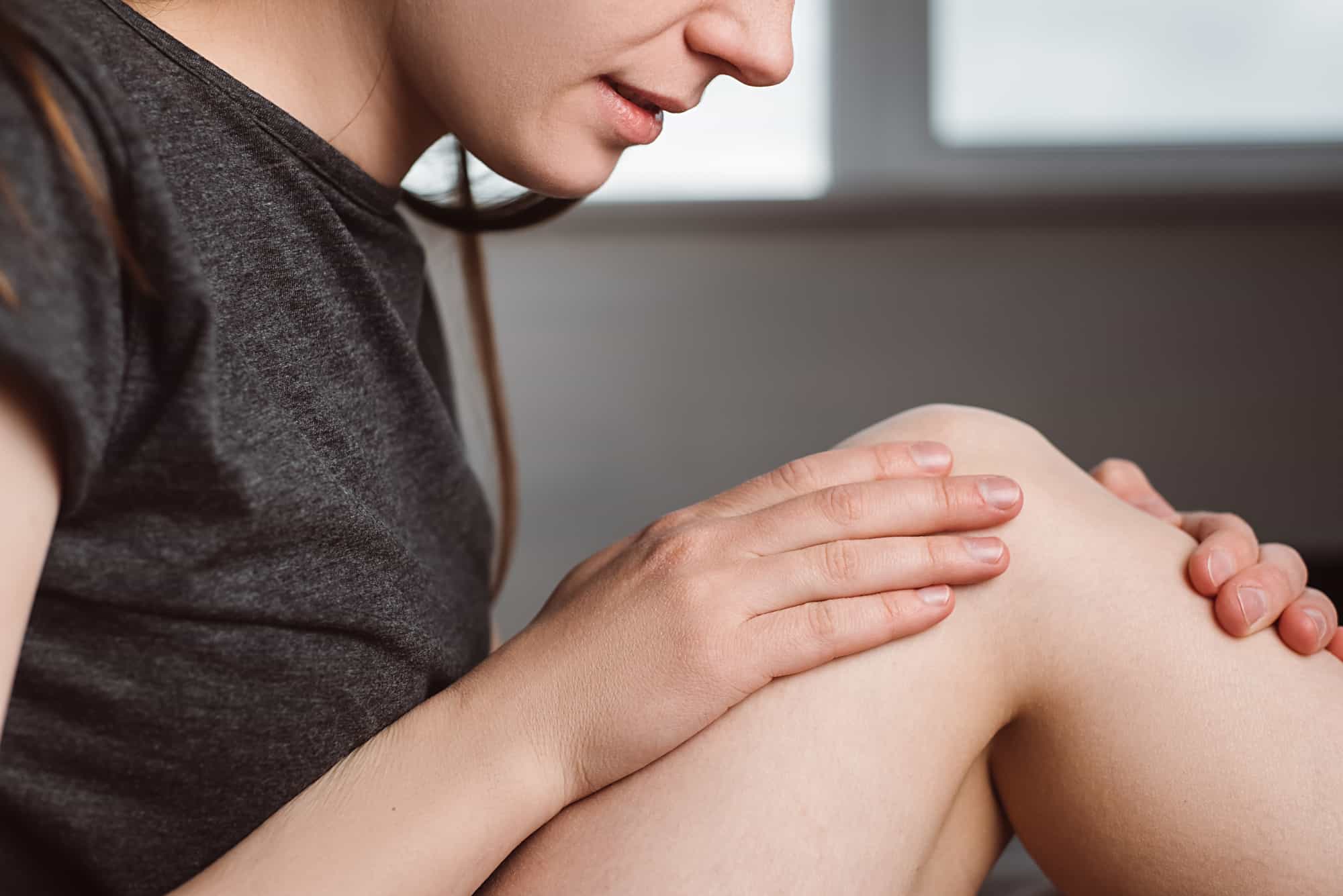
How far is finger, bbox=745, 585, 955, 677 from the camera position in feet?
1.83

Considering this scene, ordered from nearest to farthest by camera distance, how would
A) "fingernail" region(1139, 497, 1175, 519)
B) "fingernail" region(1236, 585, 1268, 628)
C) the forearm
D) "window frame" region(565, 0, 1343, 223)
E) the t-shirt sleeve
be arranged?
1. the t-shirt sleeve
2. the forearm
3. "fingernail" region(1236, 585, 1268, 628)
4. "fingernail" region(1139, 497, 1175, 519)
5. "window frame" region(565, 0, 1343, 223)

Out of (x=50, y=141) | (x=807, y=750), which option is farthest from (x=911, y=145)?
(x=50, y=141)

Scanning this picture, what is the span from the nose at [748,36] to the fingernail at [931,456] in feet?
0.71

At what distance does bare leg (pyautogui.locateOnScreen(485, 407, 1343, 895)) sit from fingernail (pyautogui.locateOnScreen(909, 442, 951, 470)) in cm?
2

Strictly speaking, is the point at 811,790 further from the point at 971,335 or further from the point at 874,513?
the point at 971,335

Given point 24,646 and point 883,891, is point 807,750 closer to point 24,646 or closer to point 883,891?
point 883,891

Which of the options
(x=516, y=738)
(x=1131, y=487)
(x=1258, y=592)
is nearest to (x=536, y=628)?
(x=516, y=738)

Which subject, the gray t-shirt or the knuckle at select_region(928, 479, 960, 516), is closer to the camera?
the gray t-shirt

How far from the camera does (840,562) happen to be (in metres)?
0.58

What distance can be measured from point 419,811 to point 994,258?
1.97 metres

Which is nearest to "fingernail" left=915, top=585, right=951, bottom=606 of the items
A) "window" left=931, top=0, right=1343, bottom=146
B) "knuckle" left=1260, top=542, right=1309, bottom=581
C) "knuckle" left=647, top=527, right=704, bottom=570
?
"knuckle" left=647, top=527, right=704, bottom=570

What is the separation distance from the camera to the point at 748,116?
225cm

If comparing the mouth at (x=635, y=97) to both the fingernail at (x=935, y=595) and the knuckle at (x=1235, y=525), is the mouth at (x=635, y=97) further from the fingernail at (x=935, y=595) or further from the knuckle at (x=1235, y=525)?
the knuckle at (x=1235, y=525)

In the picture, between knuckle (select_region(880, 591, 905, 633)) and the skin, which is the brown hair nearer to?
the skin
